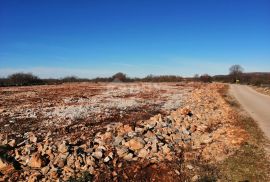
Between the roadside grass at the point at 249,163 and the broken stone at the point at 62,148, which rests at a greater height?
the broken stone at the point at 62,148

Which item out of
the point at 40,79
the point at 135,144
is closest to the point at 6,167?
the point at 135,144

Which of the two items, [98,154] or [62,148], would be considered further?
[62,148]

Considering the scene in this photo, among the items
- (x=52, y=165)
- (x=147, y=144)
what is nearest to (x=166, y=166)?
(x=147, y=144)

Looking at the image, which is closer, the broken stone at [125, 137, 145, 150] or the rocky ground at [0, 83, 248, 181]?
the rocky ground at [0, 83, 248, 181]

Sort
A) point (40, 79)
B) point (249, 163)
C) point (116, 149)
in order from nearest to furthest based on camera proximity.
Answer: point (249, 163) → point (116, 149) → point (40, 79)

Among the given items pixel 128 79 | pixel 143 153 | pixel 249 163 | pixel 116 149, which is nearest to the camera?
pixel 249 163

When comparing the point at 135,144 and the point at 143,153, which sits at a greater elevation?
the point at 135,144

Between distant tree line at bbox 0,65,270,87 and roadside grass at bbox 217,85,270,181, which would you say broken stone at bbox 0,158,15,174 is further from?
distant tree line at bbox 0,65,270,87

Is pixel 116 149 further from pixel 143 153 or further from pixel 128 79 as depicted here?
pixel 128 79

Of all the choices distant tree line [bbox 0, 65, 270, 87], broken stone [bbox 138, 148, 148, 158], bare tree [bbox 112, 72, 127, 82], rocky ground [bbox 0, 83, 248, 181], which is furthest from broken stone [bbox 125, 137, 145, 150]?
bare tree [bbox 112, 72, 127, 82]

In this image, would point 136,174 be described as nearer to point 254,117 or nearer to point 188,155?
point 188,155

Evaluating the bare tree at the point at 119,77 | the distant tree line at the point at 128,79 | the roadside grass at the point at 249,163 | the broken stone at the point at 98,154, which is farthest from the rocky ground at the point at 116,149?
the bare tree at the point at 119,77

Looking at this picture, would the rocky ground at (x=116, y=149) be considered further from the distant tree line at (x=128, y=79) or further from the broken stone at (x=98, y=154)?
the distant tree line at (x=128, y=79)

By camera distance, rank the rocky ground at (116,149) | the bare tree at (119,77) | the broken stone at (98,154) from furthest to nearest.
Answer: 1. the bare tree at (119,77)
2. the broken stone at (98,154)
3. the rocky ground at (116,149)
